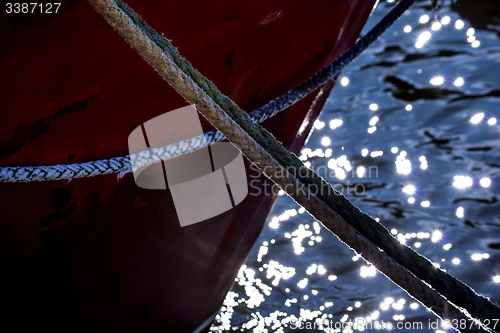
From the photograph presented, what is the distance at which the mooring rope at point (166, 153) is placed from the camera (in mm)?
1286

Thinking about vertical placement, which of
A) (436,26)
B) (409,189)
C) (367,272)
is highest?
(436,26)

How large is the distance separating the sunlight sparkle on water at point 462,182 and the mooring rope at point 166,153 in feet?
6.11

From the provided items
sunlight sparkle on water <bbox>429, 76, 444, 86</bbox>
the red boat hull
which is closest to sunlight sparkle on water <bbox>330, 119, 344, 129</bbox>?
sunlight sparkle on water <bbox>429, 76, 444, 86</bbox>

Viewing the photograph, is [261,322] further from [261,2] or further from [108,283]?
[261,2]

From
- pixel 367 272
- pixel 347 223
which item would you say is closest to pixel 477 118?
pixel 367 272

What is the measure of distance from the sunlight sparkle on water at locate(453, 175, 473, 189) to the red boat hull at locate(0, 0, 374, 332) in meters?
1.88

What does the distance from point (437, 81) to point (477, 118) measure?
0.84m

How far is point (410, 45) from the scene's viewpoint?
5891 mm

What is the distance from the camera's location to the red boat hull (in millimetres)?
1271

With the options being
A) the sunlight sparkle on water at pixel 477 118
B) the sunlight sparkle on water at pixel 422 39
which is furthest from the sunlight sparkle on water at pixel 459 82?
the sunlight sparkle on water at pixel 422 39

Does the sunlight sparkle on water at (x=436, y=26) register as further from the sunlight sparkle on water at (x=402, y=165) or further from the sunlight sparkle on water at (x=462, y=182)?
the sunlight sparkle on water at (x=462, y=182)

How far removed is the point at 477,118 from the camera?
4.29m

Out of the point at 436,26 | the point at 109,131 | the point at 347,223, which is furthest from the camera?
the point at 436,26

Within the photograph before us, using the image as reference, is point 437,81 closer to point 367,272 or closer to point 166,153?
point 367,272
